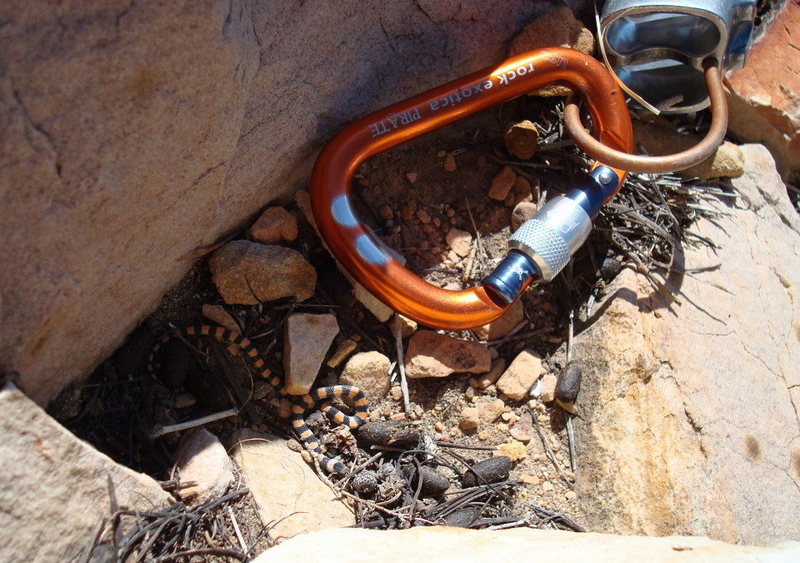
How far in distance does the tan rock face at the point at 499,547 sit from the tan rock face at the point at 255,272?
2.22ft

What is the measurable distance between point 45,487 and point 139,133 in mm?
747

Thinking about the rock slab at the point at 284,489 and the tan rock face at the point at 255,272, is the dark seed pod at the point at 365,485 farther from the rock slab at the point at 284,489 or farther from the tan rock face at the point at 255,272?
the tan rock face at the point at 255,272

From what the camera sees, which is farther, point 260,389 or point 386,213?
point 386,213

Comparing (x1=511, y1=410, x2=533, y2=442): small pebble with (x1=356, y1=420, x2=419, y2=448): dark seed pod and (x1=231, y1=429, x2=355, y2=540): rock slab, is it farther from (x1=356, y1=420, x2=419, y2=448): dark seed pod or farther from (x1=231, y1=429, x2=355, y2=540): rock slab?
(x1=231, y1=429, x2=355, y2=540): rock slab

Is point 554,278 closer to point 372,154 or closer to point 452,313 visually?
point 452,313

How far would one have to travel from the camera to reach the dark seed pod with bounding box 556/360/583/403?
214 centimetres

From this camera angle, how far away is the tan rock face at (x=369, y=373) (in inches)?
81.5

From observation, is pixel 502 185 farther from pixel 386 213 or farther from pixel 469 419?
pixel 469 419

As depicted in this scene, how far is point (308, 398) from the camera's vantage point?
203 cm

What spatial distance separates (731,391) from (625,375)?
0.37 meters

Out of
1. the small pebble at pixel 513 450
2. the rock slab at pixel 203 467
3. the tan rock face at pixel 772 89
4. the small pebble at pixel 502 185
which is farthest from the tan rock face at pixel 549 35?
the rock slab at pixel 203 467

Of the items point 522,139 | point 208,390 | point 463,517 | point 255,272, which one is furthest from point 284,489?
point 522,139

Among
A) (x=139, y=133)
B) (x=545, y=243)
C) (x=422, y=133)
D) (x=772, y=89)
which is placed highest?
(x=139, y=133)

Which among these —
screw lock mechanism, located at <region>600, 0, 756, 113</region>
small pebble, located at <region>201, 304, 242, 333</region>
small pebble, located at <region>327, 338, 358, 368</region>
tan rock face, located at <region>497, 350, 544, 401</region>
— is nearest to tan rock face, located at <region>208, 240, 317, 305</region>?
small pebble, located at <region>201, 304, 242, 333</region>
